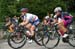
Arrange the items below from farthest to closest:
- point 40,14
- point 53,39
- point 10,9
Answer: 1. point 40,14
2. point 10,9
3. point 53,39

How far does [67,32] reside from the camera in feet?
50.0

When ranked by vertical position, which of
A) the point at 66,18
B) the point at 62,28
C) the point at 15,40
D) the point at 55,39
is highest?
the point at 66,18

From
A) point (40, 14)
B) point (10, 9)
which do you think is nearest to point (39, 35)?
point (10, 9)

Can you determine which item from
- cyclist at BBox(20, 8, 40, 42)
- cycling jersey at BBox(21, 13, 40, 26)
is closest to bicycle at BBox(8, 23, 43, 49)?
cyclist at BBox(20, 8, 40, 42)

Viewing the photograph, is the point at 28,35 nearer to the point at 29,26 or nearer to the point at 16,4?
the point at 29,26

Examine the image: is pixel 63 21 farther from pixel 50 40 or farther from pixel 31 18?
pixel 31 18

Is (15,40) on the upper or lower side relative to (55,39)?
lower

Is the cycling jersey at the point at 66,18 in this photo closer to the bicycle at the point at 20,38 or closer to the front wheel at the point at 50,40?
the front wheel at the point at 50,40

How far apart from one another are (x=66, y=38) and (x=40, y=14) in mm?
16803

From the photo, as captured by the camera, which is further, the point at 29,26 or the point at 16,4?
the point at 16,4

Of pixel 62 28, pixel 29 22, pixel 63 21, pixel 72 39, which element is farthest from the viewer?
pixel 29 22

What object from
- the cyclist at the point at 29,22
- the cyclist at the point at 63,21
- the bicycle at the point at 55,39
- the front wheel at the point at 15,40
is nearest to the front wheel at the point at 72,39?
the bicycle at the point at 55,39

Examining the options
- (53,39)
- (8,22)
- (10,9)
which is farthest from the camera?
(10,9)

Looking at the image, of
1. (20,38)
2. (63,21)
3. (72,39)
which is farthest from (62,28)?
(20,38)
